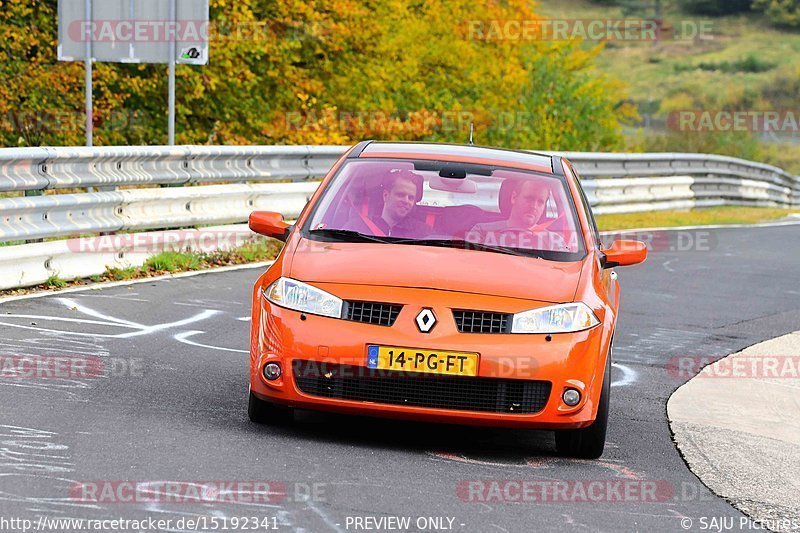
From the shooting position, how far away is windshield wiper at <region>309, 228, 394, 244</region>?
24.5 feet

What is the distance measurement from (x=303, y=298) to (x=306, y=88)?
23420 mm

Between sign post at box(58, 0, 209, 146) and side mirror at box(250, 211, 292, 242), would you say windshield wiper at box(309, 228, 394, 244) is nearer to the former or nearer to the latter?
side mirror at box(250, 211, 292, 242)

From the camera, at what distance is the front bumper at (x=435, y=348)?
21.9ft

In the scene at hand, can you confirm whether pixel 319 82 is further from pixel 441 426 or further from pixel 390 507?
pixel 390 507

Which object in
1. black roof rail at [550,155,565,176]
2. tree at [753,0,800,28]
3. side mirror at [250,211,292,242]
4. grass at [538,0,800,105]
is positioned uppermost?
tree at [753,0,800,28]

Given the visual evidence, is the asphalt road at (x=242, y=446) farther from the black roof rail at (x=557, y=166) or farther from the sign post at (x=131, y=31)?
the sign post at (x=131, y=31)

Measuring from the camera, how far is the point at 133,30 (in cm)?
1658

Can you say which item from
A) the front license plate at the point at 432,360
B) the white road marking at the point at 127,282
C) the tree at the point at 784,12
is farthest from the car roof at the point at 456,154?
the tree at the point at 784,12

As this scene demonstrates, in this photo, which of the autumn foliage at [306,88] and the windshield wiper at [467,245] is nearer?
the windshield wiper at [467,245]

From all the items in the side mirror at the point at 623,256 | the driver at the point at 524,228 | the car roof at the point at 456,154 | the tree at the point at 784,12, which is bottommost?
the side mirror at the point at 623,256

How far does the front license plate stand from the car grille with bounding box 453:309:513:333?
0.15m

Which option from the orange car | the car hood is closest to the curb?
the orange car

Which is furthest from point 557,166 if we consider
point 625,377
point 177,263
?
point 177,263

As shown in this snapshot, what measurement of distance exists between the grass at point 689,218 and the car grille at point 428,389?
48.0 feet
